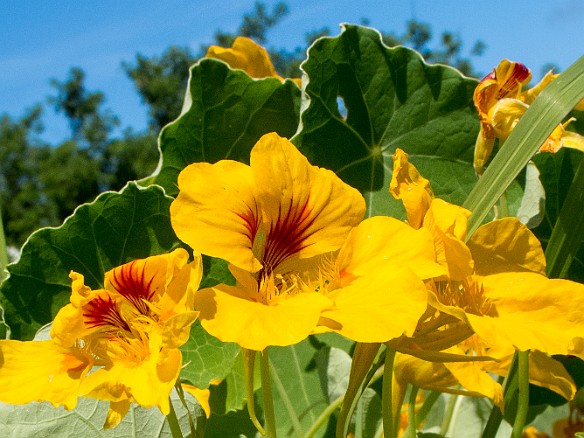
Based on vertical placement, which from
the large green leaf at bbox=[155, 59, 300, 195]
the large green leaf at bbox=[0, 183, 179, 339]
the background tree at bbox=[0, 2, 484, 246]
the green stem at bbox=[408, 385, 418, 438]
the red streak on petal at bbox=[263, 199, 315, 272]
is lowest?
the green stem at bbox=[408, 385, 418, 438]

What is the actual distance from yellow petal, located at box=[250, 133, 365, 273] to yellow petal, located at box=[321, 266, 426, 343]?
64 millimetres

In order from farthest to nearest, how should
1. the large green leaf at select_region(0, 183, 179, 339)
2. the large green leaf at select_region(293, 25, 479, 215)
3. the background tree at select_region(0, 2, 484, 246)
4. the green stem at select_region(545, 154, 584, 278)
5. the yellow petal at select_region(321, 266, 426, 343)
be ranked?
the background tree at select_region(0, 2, 484, 246), the large green leaf at select_region(293, 25, 479, 215), the large green leaf at select_region(0, 183, 179, 339), the green stem at select_region(545, 154, 584, 278), the yellow petal at select_region(321, 266, 426, 343)

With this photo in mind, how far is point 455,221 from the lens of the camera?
16.3 inches

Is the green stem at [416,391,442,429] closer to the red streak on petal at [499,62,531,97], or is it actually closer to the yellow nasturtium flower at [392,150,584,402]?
the yellow nasturtium flower at [392,150,584,402]

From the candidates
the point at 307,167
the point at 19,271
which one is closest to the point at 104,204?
the point at 19,271

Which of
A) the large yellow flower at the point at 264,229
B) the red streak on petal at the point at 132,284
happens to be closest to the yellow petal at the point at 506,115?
the large yellow flower at the point at 264,229

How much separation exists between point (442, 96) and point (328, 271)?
0.34 meters

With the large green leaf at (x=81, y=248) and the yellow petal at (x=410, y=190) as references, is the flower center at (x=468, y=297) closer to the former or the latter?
the yellow petal at (x=410, y=190)

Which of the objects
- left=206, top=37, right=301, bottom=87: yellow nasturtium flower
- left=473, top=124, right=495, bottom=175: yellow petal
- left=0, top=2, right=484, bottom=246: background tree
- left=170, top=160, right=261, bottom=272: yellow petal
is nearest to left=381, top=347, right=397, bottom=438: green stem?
left=170, top=160, right=261, bottom=272: yellow petal

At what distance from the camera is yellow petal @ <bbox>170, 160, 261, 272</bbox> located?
0.40 meters

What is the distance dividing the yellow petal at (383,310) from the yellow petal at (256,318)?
12mm

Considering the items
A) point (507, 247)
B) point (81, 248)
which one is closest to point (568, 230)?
point (507, 247)

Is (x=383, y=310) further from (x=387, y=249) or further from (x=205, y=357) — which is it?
(x=205, y=357)

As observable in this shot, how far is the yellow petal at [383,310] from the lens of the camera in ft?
1.17
